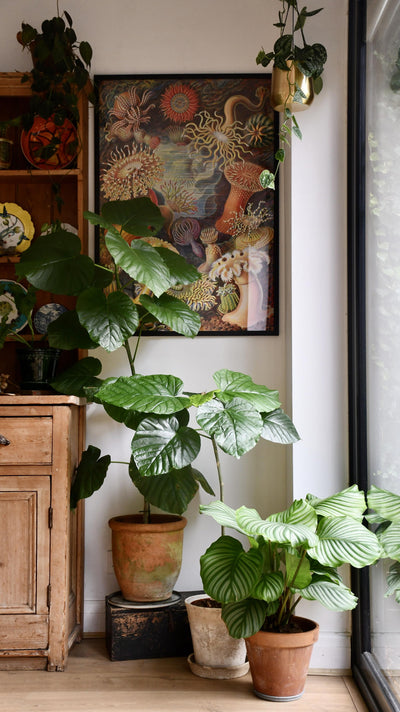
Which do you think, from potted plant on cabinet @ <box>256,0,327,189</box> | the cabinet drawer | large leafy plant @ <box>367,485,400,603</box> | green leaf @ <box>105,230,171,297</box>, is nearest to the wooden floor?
large leafy plant @ <box>367,485,400,603</box>

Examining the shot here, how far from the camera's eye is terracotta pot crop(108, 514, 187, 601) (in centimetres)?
251

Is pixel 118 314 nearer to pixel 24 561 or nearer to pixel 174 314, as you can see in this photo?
pixel 174 314

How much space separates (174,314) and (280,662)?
120 centimetres

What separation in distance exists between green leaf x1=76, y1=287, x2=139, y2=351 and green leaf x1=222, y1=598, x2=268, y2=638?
2.97 feet

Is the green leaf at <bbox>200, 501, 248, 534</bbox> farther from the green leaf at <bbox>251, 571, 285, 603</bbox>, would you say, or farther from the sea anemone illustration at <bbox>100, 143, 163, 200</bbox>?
the sea anemone illustration at <bbox>100, 143, 163, 200</bbox>

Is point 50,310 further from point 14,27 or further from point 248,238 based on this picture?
point 14,27

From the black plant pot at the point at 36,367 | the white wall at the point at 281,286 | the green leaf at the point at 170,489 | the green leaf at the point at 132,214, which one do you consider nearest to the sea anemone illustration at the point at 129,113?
the white wall at the point at 281,286

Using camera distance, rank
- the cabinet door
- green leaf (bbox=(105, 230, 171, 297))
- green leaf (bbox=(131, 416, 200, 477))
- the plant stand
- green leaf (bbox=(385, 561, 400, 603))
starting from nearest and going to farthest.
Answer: green leaf (bbox=(385, 561, 400, 603)) → green leaf (bbox=(131, 416, 200, 477)) → green leaf (bbox=(105, 230, 171, 297)) → the cabinet door → the plant stand

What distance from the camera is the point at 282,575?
83.3 inches

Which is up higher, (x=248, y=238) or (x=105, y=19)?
(x=105, y=19)

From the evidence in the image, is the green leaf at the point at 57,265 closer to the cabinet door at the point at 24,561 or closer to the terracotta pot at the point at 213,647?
the cabinet door at the point at 24,561

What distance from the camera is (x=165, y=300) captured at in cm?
257

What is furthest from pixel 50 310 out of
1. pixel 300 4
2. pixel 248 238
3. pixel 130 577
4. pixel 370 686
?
pixel 370 686

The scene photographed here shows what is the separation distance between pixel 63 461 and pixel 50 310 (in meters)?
0.77
